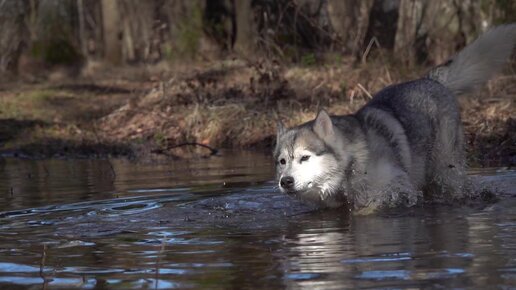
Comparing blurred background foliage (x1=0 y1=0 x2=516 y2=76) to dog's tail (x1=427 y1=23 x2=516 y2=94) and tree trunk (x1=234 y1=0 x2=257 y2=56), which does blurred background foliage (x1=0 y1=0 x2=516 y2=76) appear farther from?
dog's tail (x1=427 y1=23 x2=516 y2=94)

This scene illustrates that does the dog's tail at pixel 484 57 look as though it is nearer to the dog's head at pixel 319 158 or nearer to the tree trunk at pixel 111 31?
the dog's head at pixel 319 158

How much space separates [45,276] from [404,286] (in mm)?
2281

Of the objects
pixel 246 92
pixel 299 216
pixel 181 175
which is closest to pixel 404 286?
pixel 299 216

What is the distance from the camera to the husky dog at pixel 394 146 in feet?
31.9

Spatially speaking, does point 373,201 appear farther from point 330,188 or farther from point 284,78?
point 284,78

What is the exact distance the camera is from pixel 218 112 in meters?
19.2

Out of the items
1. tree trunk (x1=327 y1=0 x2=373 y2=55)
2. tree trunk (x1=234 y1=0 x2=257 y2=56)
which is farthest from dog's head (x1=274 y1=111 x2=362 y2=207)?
tree trunk (x1=234 y1=0 x2=257 y2=56)

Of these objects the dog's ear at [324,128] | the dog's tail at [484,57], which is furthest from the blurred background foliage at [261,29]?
the dog's ear at [324,128]

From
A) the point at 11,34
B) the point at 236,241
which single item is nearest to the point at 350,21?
the point at 11,34

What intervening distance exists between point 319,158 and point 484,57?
8.29 feet

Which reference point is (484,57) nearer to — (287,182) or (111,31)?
(287,182)

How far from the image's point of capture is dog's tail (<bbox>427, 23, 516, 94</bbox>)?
439 inches

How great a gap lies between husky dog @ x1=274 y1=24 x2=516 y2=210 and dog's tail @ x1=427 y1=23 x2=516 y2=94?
10 mm

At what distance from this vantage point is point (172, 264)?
7.06m
